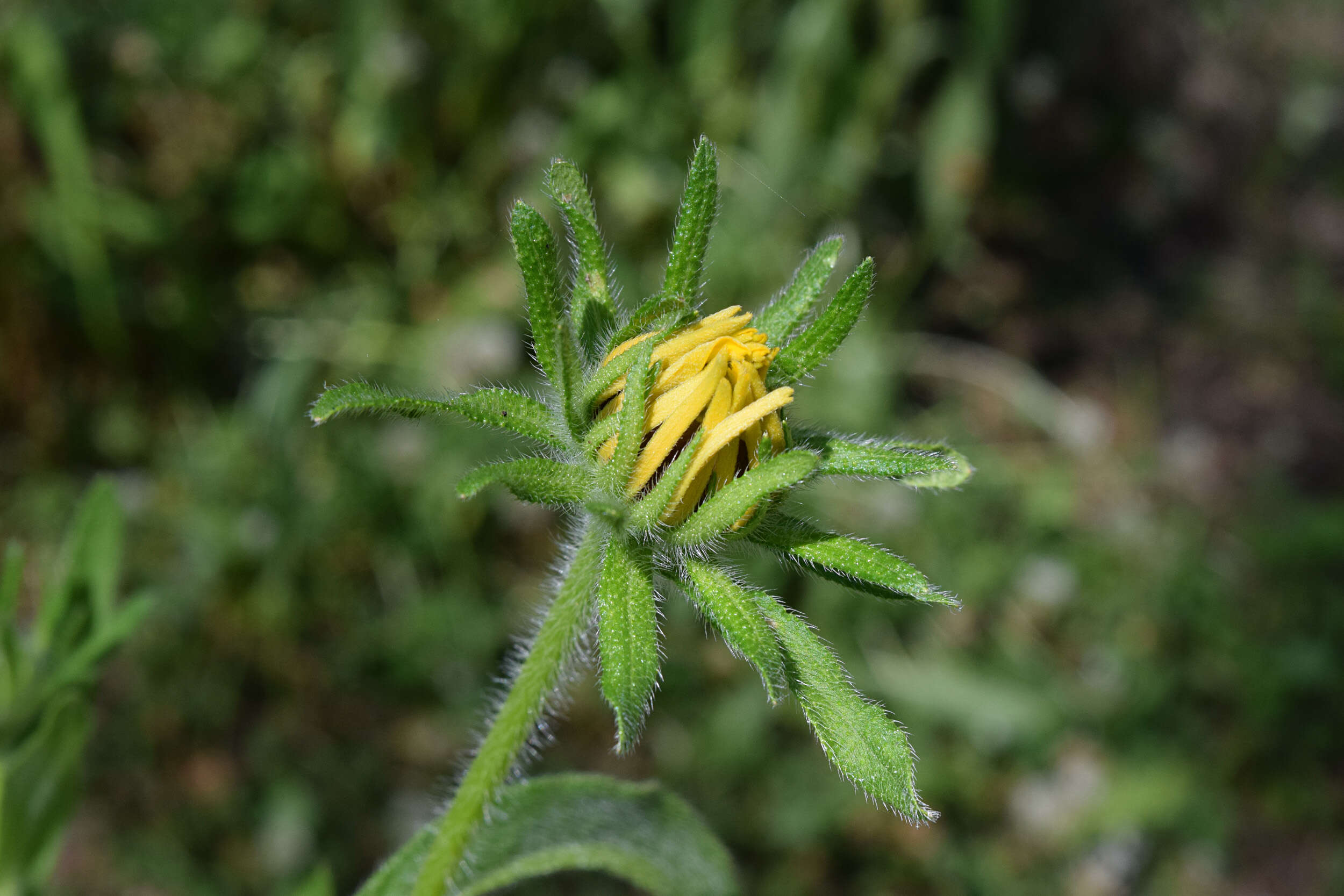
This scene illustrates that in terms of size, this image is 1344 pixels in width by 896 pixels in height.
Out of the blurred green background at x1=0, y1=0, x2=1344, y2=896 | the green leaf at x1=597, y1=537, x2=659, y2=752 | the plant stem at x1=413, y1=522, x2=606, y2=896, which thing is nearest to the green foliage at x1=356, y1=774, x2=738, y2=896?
the plant stem at x1=413, y1=522, x2=606, y2=896

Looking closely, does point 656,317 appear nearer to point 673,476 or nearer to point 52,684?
point 673,476

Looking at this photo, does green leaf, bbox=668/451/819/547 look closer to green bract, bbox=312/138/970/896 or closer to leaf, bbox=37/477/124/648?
green bract, bbox=312/138/970/896

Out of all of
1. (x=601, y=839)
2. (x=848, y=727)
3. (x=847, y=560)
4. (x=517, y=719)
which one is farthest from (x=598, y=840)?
(x=847, y=560)

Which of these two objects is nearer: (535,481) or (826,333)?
(535,481)

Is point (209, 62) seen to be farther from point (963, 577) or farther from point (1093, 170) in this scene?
point (1093, 170)

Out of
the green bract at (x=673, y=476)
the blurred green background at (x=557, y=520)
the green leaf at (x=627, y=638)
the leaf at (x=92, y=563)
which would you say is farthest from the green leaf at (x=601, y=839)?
the blurred green background at (x=557, y=520)

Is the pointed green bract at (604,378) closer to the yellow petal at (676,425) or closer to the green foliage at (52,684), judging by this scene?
the yellow petal at (676,425)
